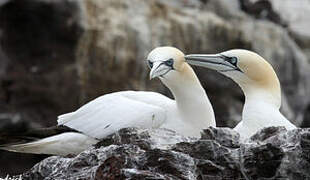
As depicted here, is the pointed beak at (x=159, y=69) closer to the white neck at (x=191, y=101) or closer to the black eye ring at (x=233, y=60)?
the white neck at (x=191, y=101)

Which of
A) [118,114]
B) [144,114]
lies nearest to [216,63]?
[144,114]

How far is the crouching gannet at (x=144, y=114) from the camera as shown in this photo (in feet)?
25.2

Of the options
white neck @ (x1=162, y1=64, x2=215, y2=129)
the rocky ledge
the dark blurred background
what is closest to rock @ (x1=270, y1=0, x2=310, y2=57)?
the dark blurred background

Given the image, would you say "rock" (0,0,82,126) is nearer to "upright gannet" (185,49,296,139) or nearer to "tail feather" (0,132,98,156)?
"tail feather" (0,132,98,156)

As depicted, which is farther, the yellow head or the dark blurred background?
the dark blurred background

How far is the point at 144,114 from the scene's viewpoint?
7719 mm

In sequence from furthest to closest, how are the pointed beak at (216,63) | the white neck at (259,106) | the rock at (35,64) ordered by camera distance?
the rock at (35,64), the pointed beak at (216,63), the white neck at (259,106)

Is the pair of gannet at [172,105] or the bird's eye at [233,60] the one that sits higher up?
the bird's eye at [233,60]

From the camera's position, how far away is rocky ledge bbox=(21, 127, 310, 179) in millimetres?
4957

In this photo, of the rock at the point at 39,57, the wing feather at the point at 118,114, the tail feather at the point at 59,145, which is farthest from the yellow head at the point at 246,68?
the rock at the point at 39,57

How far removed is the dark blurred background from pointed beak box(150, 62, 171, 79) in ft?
20.2

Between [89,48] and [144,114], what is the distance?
644 centimetres

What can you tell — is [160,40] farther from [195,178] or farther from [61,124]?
[195,178]

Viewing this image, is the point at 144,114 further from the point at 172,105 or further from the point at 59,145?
the point at 59,145
